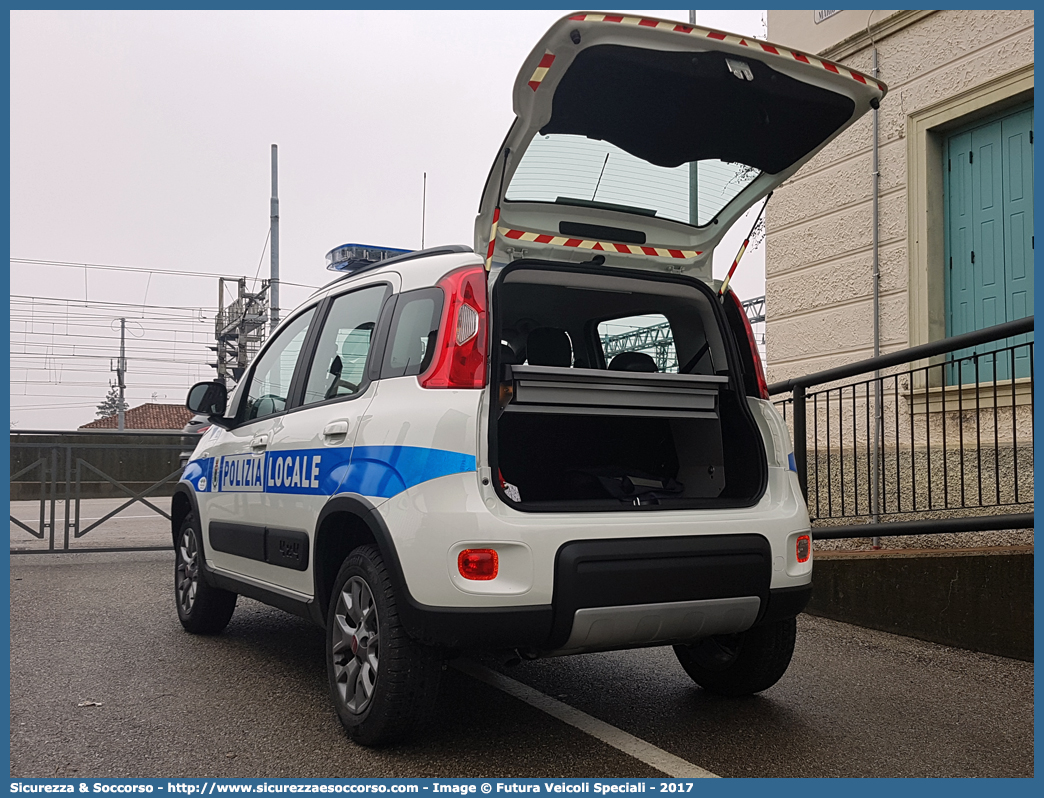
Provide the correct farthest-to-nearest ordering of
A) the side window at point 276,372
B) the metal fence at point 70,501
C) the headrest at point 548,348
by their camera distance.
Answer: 1. the metal fence at point 70,501
2. the side window at point 276,372
3. the headrest at point 548,348

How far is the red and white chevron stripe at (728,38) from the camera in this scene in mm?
3327

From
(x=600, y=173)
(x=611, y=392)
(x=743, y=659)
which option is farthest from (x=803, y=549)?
(x=600, y=173)

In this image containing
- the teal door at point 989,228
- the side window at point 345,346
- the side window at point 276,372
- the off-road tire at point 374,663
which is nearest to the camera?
the off-road tire at point 374,663

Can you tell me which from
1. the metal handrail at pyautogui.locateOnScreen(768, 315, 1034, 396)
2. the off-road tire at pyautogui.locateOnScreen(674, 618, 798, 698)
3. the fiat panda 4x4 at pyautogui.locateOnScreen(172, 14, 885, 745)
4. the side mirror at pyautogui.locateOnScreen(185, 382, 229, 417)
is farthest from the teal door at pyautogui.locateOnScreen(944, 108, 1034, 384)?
the side mirror at pyautogui.locateOnScreen(185, 382, 229, 417)

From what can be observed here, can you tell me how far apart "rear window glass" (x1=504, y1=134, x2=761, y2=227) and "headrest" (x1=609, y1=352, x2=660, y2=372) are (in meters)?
0.65

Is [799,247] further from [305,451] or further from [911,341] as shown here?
[305,451]

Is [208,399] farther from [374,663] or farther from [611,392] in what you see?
[611,392]

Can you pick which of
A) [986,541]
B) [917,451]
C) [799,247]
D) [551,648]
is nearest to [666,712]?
[551,648]

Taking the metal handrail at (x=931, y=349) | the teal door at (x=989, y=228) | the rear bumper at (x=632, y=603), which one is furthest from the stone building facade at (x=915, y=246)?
the rear bumper at (x=632, y=603)

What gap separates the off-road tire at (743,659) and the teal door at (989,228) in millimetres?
3978

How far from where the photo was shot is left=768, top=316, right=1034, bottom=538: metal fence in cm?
584

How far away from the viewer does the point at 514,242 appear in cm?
390

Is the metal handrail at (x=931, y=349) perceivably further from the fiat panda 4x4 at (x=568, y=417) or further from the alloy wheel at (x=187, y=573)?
the alloy wheel at (x=187, y=573)

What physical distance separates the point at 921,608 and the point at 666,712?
2.17 meters
